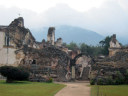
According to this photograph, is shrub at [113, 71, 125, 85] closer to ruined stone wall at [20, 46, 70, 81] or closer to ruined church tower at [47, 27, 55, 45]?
ruined stone wall at [20, 46, 70, 81]

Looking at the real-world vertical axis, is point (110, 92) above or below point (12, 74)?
below

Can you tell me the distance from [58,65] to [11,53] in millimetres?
7082

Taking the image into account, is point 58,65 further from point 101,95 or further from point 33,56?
point 101,95

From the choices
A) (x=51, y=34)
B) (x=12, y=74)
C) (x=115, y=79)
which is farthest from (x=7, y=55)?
(x=51, y=34)

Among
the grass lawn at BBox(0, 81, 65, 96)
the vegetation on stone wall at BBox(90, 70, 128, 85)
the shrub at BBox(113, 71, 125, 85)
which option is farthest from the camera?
the shrub at BBox(113, 71, 125, 85)

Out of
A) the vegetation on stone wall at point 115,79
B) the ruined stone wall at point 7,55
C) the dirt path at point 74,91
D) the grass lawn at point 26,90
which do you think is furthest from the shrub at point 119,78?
the ruined stone wall at point 7,55

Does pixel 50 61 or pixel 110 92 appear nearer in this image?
pixel 110 92

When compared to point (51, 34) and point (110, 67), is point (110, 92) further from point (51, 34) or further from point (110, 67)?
point (51, 34)

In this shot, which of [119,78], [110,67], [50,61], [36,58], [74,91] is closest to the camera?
[74,91]

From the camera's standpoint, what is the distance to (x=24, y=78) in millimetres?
27016

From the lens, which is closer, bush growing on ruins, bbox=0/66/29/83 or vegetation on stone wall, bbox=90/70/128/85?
bush growing on ruins, bbox=0/66/29/83

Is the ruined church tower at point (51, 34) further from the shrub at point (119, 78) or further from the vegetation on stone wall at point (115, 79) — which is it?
the shrub at point (119, 78)

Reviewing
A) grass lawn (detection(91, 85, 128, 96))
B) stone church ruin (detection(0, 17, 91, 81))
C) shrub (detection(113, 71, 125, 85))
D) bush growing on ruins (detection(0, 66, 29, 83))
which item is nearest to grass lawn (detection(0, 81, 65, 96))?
grass lawn (detection(91, 85, 128, 96))

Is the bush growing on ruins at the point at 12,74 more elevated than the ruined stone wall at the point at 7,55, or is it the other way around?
the ruined stone wall at the point at 7,55
